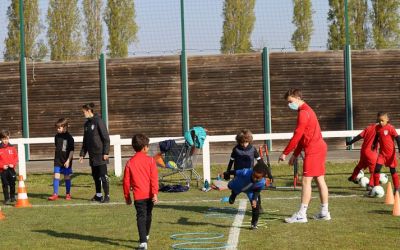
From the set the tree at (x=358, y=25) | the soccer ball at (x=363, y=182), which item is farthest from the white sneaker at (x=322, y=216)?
the tree at (x=358, y=25)

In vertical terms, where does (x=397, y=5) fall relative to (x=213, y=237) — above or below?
above

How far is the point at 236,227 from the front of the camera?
1219 cm

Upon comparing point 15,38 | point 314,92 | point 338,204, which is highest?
point 15,38

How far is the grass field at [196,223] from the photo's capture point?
10.9m

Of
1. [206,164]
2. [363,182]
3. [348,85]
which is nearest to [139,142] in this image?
[363,182]

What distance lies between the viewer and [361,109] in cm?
2828

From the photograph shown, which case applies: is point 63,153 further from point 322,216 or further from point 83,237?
point 322,216

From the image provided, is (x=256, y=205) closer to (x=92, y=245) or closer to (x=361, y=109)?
(x=92, y=245)

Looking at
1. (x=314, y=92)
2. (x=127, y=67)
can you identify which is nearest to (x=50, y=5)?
(x=127, y=67)

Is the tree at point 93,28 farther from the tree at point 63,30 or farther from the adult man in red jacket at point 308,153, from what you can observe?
the adult man in red jacket at point 308,153

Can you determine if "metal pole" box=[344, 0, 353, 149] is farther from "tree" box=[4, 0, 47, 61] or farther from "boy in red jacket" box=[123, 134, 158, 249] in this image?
"boy in red jacket" box=[123, 134, 158, 249]

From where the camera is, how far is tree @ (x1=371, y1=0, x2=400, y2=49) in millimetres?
29547

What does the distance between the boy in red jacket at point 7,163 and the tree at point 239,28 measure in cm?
1439

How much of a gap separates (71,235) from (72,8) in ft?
81.8
